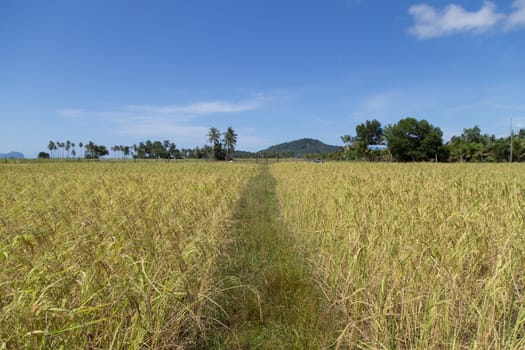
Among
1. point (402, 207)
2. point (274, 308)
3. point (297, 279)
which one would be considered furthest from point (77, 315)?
point (402, 207)

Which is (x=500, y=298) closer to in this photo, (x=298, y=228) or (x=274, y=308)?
(x=274, y=308)

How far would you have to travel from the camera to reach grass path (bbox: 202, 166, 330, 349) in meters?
2.28

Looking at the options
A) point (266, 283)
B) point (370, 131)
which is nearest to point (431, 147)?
point (370, 131)

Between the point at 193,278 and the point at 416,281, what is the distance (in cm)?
194

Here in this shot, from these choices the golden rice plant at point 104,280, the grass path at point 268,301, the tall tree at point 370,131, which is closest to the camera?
the golden rice plant at point 104,280

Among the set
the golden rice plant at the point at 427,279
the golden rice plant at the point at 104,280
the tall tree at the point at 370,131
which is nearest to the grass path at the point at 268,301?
the golden rice plant at the point at 427,279

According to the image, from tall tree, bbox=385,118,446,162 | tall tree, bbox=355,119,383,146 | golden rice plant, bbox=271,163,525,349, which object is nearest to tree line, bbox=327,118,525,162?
tall tree, bbox=385,118,446,162

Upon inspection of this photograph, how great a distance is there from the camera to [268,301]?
289cm

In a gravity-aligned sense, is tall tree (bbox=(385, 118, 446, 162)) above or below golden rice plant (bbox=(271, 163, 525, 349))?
above

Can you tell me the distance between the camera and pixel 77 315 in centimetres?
156

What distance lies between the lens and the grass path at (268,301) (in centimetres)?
228

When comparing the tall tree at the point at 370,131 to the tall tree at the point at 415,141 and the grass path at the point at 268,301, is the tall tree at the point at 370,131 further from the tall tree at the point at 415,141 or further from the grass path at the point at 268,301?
the grass path at the point at 268,301

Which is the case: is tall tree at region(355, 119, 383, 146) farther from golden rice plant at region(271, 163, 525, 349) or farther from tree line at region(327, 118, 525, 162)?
golden rice plant at region(271, 163, 525, 349)

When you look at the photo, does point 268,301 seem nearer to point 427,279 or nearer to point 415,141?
point 427,279
